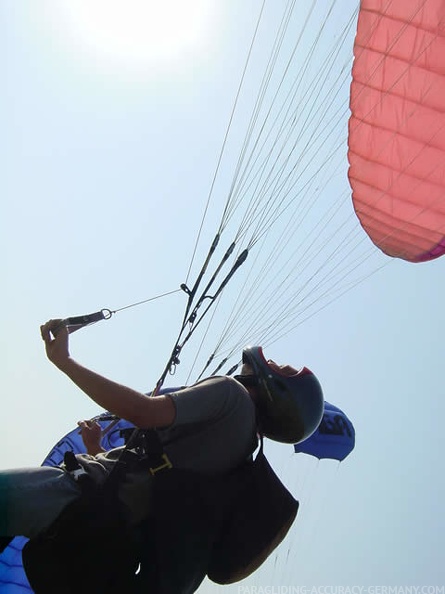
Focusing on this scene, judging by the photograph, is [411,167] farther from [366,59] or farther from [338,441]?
[338,441]

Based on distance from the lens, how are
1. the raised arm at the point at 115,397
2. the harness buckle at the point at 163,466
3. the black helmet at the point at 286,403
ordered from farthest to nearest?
the black helmet at the point at 286,403 → the harness buckle at the point at 163,466 → the raised arm at the point at 115,397

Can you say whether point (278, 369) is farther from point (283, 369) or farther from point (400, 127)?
point (400, 127)

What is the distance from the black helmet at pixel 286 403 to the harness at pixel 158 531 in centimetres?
21

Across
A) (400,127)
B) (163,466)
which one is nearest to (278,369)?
(163,466)

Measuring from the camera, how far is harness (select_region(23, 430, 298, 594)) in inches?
95.0

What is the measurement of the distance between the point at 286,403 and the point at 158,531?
0.71 metres

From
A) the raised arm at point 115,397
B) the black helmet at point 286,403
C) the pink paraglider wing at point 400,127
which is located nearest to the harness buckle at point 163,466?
the raised arm at point 115,397

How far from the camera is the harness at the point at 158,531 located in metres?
2.41

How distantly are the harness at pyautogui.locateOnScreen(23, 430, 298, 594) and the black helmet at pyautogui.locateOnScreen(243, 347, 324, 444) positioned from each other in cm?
21

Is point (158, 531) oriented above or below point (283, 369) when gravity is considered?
below

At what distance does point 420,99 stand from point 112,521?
20.2 ft

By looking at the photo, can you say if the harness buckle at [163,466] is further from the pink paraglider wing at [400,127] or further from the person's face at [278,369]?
the pink paraglider wing at [400,127]

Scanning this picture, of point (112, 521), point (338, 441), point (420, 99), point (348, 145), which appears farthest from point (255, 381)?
point (338, 441)

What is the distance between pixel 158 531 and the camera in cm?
249
